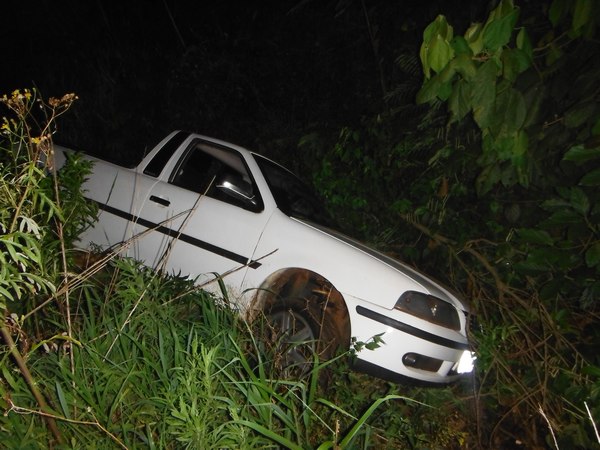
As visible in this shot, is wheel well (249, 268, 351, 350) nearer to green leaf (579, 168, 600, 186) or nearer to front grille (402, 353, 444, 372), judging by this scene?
front grille (402, 353, 444, 372)

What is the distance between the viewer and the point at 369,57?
7492 mm

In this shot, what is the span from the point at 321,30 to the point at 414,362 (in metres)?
6.22

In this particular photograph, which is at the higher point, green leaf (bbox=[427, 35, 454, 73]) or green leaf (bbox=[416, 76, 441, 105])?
green leaf (bbox=[427, 35, 454, 73])

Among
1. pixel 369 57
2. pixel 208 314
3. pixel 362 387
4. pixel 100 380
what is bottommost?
pixel 362 387

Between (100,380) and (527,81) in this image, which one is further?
(100,380)

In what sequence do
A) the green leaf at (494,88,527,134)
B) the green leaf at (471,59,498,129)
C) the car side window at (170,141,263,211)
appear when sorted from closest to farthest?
the green leaf at (471,59,498,129) < the green leaf at (494,88,527,134) < the car side window at (170,141,263,211)

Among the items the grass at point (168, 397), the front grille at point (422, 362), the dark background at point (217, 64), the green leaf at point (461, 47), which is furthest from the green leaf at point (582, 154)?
the dark background at point (217, 64)

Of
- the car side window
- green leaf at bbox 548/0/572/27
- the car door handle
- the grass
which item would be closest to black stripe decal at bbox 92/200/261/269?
the car door handle

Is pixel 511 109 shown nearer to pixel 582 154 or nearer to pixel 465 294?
pixel 582 154

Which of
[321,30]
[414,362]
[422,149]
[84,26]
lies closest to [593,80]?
[414,362]

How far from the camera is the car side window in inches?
149

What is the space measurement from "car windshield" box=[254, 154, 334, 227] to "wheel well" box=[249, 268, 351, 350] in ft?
1.59

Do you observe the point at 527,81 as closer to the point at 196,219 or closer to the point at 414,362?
the point at 414,362

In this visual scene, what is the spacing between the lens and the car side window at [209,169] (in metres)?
3.78
